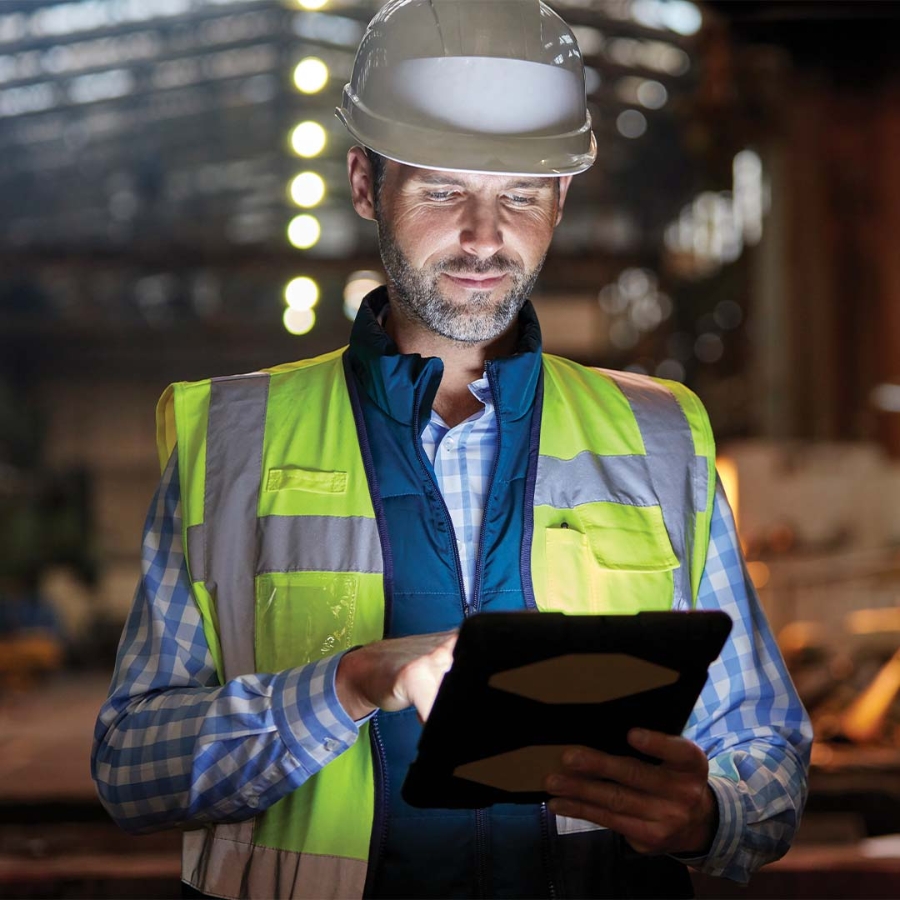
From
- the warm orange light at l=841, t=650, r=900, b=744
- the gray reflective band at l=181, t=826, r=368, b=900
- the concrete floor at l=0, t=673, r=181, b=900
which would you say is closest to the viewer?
the gray reflective band at l=181, t=826, r=368, b=900

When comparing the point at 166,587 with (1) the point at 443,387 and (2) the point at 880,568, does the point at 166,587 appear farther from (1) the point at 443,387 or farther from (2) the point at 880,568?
(2) the point at 880,568

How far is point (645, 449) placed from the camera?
200 cm

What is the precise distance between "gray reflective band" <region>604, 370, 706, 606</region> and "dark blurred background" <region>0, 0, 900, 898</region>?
6.32ft

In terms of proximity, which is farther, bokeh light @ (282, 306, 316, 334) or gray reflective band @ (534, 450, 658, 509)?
bokeh light @ (282, 306, 316, 334)

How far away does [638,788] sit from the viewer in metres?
1.56

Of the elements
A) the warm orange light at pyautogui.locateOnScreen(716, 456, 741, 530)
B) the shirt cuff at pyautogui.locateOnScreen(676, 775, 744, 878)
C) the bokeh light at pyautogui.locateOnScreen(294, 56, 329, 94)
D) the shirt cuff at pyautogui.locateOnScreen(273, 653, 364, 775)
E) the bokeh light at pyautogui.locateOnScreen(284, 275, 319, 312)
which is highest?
the bokeh light at pyautogui.locateOnScreen(294, 56, 329, 94)

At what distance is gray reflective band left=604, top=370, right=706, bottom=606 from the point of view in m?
1.94

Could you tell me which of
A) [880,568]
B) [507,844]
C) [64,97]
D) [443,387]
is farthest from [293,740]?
[64,97]

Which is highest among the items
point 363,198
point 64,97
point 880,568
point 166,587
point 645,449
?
point 64,97

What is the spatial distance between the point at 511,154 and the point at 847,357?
8424mm

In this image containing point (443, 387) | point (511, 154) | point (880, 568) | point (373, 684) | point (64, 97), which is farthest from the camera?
point (64, 97)

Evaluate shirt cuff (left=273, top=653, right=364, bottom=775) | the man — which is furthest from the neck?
shirt cuff (left=273, top=653, right=364, bottom=775)

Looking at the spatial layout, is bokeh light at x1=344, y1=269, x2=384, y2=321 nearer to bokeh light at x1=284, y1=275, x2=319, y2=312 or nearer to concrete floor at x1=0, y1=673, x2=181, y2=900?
bokeh light at x1=284, y1=275, x2=319, y2=312

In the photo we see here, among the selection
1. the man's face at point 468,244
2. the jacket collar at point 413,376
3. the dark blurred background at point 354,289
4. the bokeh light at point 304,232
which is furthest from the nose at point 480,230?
the bokeh light at point 304,232
